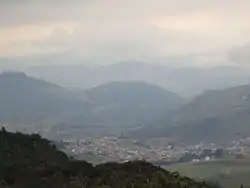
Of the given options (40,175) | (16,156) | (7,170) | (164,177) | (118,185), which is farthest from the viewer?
(16,156)

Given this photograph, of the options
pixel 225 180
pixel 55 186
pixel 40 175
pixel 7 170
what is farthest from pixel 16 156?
pixel 225 180

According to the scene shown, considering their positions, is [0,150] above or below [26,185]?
above

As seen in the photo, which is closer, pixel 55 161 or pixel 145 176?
pixel 145 176

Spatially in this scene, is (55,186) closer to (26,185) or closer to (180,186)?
(26,185)

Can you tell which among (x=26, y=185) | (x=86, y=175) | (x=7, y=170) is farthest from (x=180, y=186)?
(x=7, y=170)

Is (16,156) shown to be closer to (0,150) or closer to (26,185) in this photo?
(0,150)

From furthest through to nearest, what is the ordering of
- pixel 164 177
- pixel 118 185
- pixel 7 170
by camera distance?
pixel 7 170
pixel 164 177
pixel 118 185
